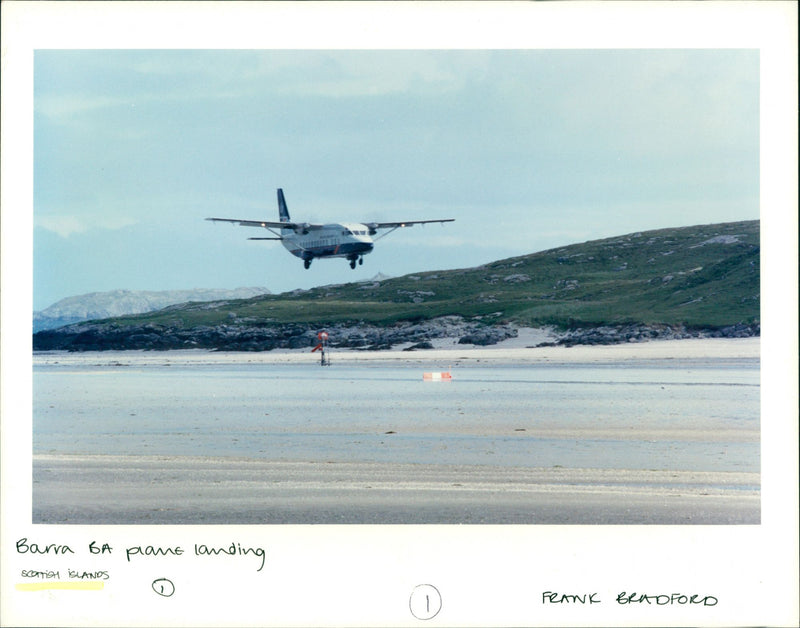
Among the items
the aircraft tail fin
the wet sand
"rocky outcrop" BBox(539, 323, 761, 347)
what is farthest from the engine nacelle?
the wet sand

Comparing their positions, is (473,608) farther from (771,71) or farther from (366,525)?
(771,71)

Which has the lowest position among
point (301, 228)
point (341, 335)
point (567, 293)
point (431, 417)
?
point (431, 417)

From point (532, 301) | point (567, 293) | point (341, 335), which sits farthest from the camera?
point (567, 293)

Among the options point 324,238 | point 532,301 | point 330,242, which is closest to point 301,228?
point 324,238

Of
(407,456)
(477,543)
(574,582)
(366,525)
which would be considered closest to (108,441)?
(407,456)

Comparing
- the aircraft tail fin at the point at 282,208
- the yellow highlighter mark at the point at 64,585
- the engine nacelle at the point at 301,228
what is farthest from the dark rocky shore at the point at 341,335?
the yellow highlighter mark at the point at 64,585

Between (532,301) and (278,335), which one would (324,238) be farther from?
(532,301)

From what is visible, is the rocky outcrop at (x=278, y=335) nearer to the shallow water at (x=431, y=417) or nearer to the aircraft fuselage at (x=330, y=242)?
the aircraft fuselage at (x=330, y=242)

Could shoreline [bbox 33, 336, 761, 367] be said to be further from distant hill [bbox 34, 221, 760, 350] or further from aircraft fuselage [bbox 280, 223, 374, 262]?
aircraft fuselage [bbox 280, 223, 374, 262]
